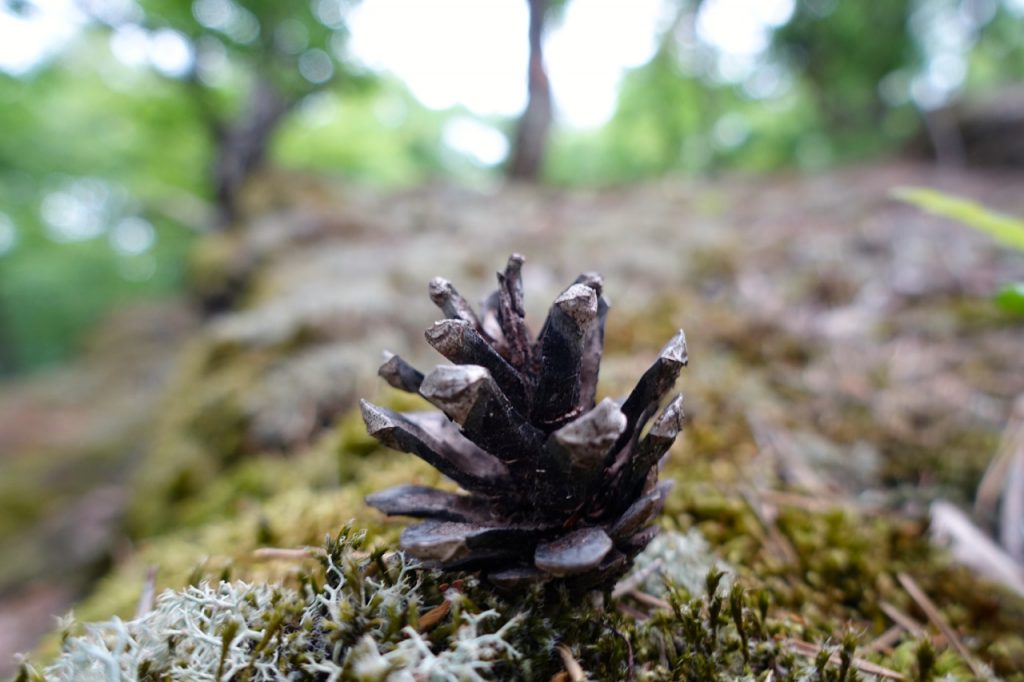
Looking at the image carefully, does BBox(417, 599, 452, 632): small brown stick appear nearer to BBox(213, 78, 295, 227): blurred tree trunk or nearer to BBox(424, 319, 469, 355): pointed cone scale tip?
BBox(424, 319, 469, 355): pointed cone scale tip

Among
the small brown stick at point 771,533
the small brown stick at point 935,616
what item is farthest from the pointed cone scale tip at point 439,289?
the small brown stick at point 935,616

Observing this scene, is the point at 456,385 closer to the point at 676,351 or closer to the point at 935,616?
the point at 676,351

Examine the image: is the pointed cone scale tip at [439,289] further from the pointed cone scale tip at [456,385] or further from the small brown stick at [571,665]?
the small brown stick at [571,665]

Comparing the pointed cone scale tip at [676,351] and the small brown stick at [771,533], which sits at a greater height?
the pointed cone scale tip at [676,351]

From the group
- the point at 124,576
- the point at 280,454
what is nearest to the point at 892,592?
the point at 280,454

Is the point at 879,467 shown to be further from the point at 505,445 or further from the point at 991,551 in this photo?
the point at 505,445

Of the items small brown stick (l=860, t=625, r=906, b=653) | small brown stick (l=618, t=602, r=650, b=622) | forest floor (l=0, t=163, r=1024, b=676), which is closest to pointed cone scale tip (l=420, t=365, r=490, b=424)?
small brown stick (l=618, t=602, r=650, b=622)

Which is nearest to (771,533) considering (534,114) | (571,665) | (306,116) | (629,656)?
(629,656)
